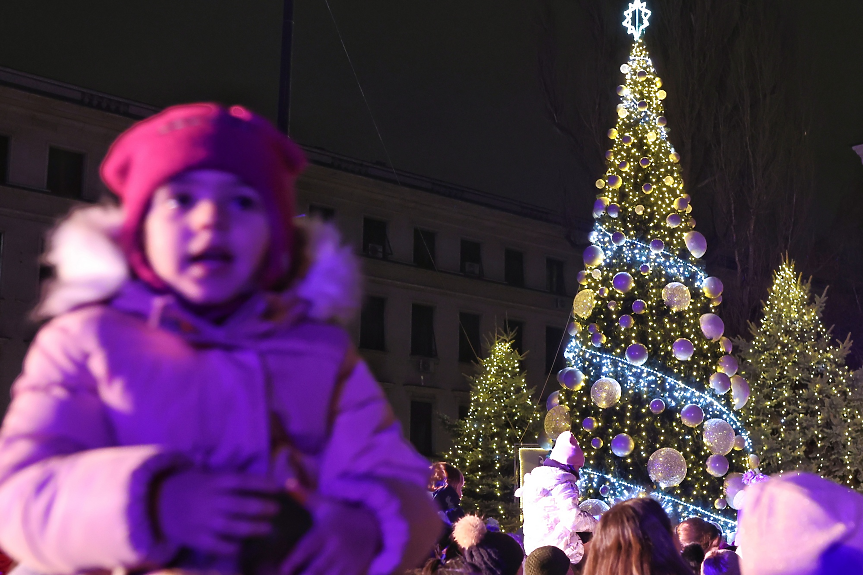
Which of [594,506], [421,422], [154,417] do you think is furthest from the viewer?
[421,422]

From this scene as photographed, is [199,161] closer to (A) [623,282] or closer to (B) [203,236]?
(B) [203,236]

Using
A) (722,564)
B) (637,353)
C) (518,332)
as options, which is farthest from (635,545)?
(518,332)

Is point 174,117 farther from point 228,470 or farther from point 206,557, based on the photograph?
point 206,557

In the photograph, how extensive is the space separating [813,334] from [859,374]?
0.93 meters

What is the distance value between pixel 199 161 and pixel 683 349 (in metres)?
11.5

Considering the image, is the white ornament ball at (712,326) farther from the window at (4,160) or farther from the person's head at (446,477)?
the window at (4,160)

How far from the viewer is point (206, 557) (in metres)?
1.47

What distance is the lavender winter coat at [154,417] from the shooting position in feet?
4.75

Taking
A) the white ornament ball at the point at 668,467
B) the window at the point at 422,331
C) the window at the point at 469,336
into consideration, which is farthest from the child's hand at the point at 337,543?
the window at the point at 469,336

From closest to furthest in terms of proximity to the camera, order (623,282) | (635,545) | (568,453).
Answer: (635,545) → (568,453) → (623,282)

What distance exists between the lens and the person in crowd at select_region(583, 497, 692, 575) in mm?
3611

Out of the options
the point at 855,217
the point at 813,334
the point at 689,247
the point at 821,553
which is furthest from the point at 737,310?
the point at 821,553

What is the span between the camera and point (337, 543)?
152cm

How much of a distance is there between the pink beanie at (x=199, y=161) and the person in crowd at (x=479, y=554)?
2.98 meters
